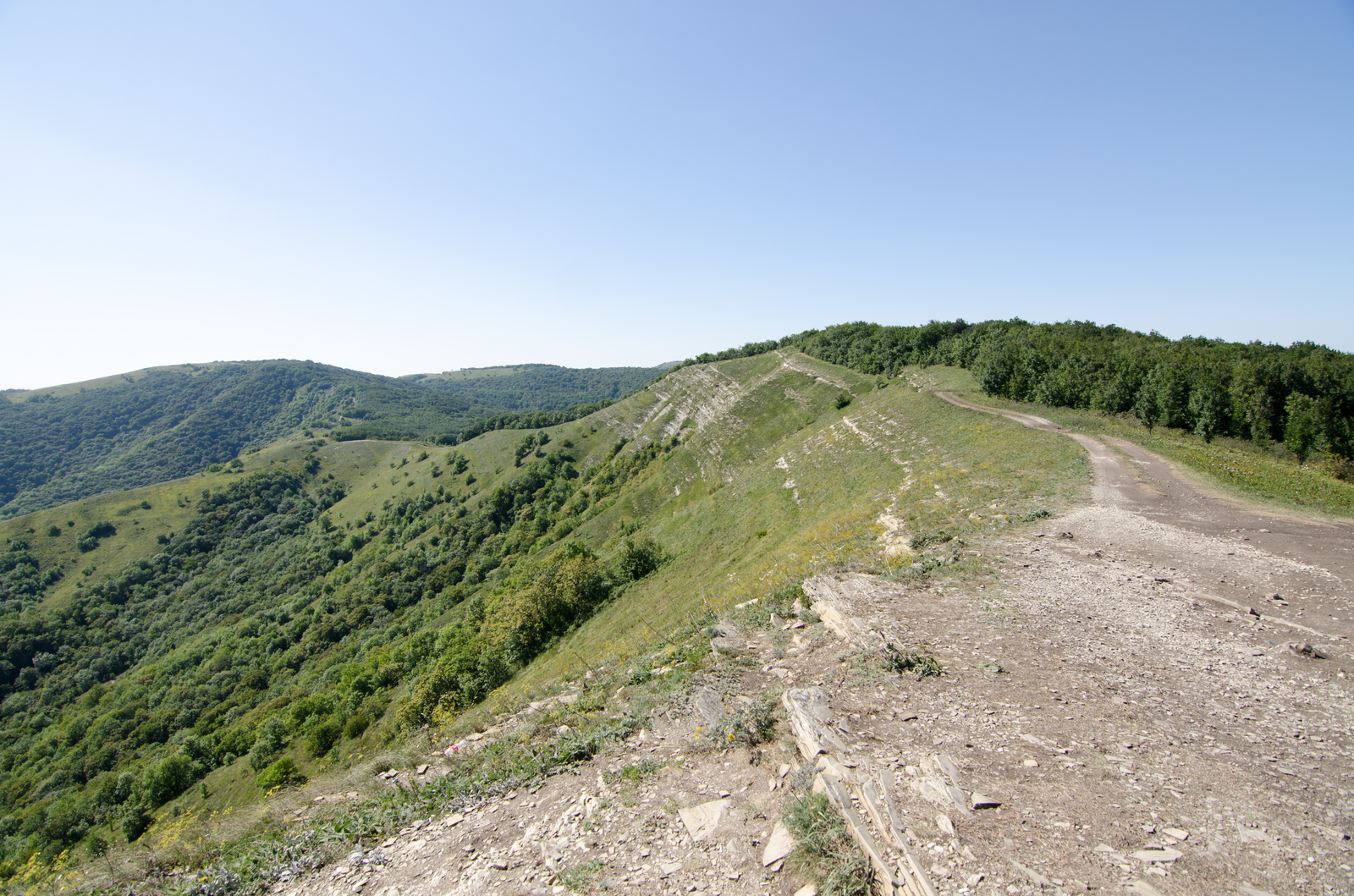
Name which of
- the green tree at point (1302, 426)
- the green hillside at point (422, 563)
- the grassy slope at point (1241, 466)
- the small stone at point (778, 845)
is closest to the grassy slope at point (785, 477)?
the green hillside at point (422, 563)

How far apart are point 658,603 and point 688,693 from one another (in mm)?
23965

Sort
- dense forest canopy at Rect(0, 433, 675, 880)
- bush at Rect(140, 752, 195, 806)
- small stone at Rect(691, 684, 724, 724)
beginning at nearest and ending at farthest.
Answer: small stone at Rect(691, 684, 724, 724) < dense forest canopy at Rect(0, 433, 675, 880) < bush at Rect(140, 752, 195, 806)

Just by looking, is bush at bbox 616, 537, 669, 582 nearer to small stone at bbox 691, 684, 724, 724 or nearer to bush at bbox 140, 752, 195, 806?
small stone at bbox 691, 684, 724, 724

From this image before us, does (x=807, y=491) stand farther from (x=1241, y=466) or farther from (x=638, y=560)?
(x=1241, y=466)

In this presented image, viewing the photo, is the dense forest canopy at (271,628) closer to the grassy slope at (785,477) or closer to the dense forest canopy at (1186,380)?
the grassy slope at (785,477)

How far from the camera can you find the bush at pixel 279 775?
44438 mm

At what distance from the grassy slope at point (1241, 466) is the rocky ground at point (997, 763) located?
10.3m

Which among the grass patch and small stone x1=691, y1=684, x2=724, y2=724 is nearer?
the grass patch

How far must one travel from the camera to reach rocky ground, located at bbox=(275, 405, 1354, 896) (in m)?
6.68

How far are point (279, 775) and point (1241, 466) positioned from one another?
258 feet

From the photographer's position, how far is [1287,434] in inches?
1463

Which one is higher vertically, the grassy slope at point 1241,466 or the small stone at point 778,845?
the grassy slope at point 1241,466

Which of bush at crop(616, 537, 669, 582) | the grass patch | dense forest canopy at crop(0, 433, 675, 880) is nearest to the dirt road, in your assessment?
the grass patch

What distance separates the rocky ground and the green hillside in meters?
5.52
